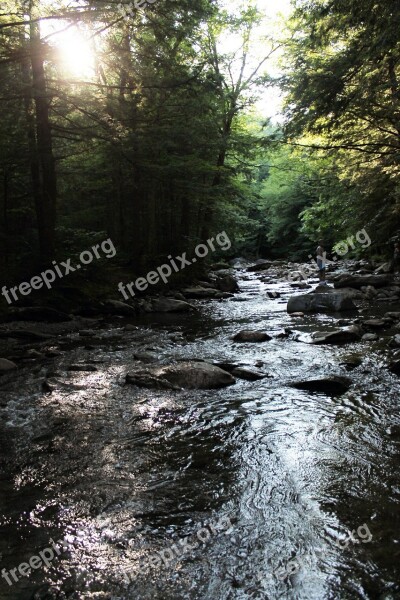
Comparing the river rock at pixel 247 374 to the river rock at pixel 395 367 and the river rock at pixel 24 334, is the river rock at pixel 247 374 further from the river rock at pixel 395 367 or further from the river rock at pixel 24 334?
the river rock at pixel 24 334

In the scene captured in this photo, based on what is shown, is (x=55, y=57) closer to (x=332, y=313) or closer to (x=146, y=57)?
(x=146, y=57)

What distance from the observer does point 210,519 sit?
112 inches

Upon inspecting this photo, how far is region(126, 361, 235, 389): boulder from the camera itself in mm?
5598

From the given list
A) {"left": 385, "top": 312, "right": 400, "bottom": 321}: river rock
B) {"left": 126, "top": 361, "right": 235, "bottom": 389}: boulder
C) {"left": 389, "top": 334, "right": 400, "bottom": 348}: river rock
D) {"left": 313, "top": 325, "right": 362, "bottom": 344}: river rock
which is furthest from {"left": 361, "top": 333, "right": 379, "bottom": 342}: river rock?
{"left": 126, "top": 361, "right": 235, "bottom": 389}: boulder

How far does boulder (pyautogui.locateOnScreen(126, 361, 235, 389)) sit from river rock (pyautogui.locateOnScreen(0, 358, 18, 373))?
2.11 m

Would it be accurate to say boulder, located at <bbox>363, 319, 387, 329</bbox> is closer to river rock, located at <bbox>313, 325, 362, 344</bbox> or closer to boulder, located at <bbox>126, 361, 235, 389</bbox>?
river rock, located at <bbox>313, 325, 362, 344</bbox>

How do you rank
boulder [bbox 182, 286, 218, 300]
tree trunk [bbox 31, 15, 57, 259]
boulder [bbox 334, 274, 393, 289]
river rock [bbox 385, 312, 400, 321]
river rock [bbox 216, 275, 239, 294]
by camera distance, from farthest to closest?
1. river rock [bbox 216, 275, 239, 294]
2. boulder [bbox 182, 286, 218, 300]
3. boulder [bbox 334, 274, 393, 289]
4. tree trunk [bbox 31, 15, 57, 259]
5. river rock [bbox 385, 312, 400, 321]

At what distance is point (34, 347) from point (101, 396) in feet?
11.3

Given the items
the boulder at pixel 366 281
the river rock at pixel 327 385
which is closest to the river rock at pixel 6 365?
the river rock at pixel 327 385

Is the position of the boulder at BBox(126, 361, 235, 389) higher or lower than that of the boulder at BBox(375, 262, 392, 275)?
higher

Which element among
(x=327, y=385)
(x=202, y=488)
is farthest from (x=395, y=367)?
(x=202, y=488)

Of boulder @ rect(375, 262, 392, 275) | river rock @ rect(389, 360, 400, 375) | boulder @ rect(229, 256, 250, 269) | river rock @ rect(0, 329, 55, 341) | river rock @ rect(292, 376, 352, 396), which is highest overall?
river rock @ rect(0, 329, 55, 341)

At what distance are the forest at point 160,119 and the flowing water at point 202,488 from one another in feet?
17.6

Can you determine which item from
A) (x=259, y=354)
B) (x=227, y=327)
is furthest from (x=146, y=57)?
(x=259, y=354)
